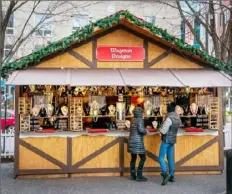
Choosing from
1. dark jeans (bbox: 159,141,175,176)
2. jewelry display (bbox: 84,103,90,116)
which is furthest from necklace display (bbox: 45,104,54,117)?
dark jeans (bbox: 159,141,175,176)

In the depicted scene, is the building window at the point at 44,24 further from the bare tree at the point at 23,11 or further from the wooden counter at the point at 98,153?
the wooden counter at the point at 98,153

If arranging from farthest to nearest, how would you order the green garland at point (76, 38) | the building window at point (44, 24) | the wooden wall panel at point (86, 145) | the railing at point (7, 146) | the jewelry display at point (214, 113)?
the building window at point (44, 24) < the railing at point (7, 146) < the jewelry display at point (214, 113) < the wooden wall panel at point (86, 145) < the green garland at point (76, 38)

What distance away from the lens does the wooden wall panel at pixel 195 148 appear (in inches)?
369

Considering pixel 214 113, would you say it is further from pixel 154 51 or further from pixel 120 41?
pixel 120 41

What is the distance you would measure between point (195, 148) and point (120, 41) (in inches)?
127

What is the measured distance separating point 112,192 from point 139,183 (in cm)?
94

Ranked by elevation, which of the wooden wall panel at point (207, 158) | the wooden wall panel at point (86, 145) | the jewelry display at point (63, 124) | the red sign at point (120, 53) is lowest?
the wooden wall panel at point (207, 158)

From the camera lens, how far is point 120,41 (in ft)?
31.5

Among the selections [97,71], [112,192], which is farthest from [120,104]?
[112,192]

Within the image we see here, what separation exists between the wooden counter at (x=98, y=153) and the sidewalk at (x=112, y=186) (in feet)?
0.86

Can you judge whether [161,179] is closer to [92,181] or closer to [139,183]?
[139,183]

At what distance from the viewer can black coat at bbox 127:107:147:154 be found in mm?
8352

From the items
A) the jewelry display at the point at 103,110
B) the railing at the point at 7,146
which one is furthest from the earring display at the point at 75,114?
the railing at the point at 7,146

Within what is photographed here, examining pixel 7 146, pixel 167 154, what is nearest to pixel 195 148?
pixel 167 154
